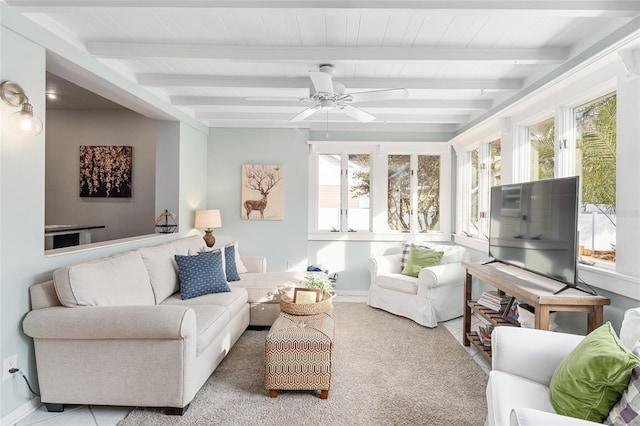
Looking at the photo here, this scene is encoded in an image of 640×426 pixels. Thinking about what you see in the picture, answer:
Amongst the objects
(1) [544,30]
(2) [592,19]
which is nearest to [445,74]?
(1) [544,30]

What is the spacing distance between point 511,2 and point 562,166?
4.76 ft

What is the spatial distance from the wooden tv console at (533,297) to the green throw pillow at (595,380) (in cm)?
72

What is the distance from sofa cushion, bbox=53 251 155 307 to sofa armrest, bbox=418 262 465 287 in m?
2.68

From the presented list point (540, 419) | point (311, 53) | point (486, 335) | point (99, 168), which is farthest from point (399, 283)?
point (99, 168)

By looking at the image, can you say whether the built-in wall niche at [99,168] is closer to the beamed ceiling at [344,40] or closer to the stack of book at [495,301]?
the beamed ceiling at [344,40]

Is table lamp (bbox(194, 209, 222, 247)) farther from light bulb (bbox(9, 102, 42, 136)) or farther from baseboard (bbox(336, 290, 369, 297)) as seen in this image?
light bulb (bbox(9, 102, 42, 136))

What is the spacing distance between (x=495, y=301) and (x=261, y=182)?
→ 3298 mm

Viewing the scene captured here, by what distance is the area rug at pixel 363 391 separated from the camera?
7.15ft

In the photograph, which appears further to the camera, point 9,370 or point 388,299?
point 388,299

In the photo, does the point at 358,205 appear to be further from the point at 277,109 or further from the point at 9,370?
the point at 9,370

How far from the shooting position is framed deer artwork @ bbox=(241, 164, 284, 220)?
5.11m

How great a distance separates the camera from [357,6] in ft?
6.61

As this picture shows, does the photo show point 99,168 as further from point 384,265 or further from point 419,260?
point 419,260

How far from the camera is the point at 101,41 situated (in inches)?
105
